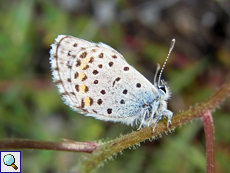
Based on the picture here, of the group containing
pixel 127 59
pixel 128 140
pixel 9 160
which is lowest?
pixel 128 140

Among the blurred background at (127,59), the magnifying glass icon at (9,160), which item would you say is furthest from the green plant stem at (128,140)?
the blurred background at (127,59)

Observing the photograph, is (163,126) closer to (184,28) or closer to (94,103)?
(94,103)

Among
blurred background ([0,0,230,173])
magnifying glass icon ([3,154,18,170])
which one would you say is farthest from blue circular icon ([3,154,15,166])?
blurred background ([0,0,230,173])

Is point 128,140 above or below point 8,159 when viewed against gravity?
below

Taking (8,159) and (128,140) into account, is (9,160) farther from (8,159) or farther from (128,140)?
(128,140)

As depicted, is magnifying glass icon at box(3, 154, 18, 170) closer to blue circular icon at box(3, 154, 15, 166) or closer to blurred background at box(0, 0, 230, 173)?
blue circular icon at box(3, 154, 15, 166)

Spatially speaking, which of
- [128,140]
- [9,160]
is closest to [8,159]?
[9,160]

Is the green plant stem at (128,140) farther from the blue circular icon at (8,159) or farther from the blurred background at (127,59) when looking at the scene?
the blurred background at (127,59)
